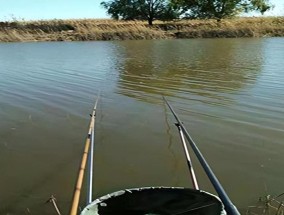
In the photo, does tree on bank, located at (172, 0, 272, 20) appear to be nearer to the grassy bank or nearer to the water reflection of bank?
the grassy bank

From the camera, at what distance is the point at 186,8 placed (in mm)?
47312

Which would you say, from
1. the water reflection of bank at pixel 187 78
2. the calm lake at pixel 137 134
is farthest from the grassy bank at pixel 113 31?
the calm lake at pixel 137 134

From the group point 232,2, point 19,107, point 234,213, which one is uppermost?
point 232,2

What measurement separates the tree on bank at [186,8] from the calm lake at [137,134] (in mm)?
36417

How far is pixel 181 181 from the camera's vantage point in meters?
4.04

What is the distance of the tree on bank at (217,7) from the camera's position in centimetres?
4591

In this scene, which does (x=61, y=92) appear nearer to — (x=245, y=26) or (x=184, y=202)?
(x=184, y=202)

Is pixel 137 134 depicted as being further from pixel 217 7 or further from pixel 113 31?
pixel 217 7

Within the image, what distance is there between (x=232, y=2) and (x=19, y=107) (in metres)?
42.1

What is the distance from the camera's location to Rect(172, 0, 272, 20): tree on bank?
1807 inches

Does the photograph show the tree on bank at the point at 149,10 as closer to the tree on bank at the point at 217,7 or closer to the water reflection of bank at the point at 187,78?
the tree on bank at the point at 217,7

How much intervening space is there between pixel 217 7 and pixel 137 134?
43.0 metres

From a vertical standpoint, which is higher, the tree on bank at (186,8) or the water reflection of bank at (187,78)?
the tree on bank at (186,8)

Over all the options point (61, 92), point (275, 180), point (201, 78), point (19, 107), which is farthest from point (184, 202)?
point (201, 78)
